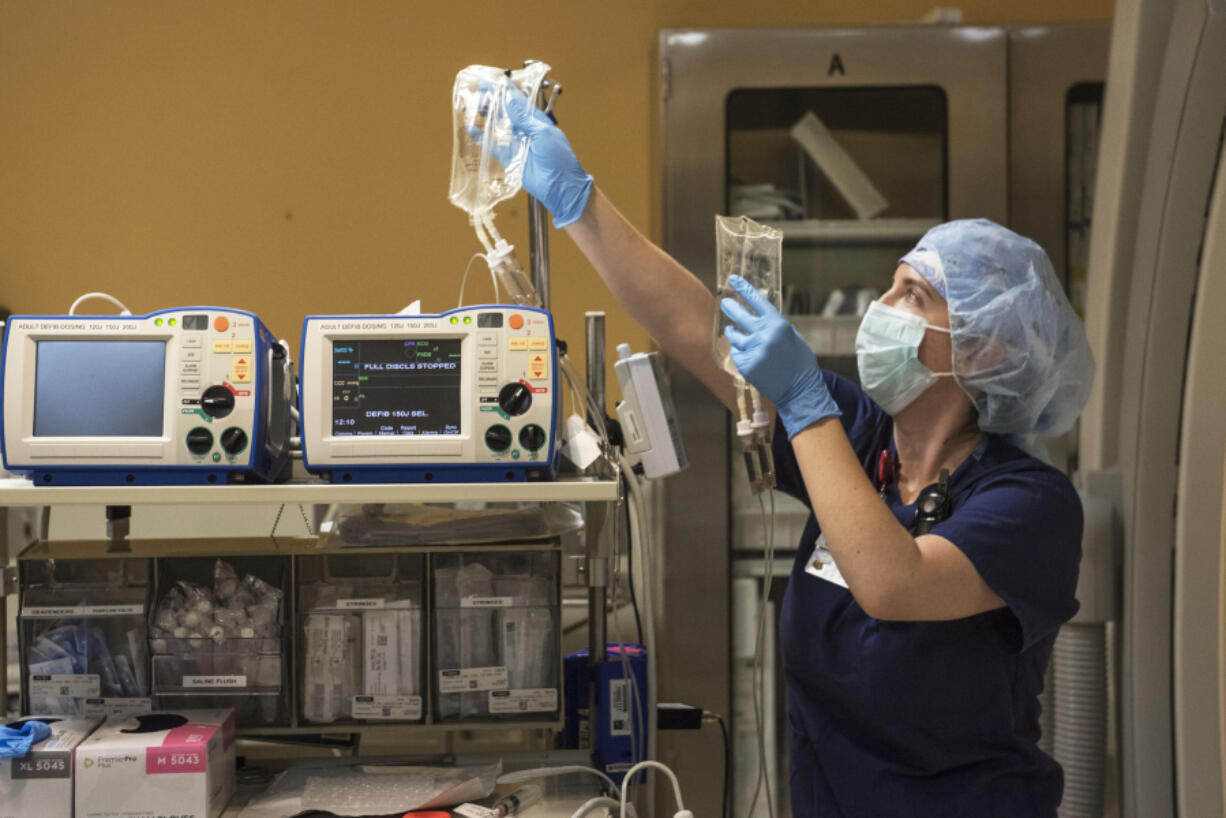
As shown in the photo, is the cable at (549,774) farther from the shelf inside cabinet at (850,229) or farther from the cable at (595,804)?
the shelf inside cabinet at (850,229)

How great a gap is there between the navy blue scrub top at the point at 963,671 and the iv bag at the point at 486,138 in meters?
0.72

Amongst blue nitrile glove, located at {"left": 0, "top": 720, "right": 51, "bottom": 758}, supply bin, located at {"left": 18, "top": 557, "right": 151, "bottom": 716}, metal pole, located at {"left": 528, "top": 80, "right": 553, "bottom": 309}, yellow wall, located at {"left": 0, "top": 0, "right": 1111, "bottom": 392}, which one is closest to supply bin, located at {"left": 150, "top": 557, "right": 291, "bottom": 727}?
supply bin, located at {"left": 18, "top": 557, "right": 151, "bottom": 716}

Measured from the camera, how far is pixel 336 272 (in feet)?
9.70

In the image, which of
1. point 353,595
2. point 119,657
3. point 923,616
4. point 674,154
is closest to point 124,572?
point 119,657

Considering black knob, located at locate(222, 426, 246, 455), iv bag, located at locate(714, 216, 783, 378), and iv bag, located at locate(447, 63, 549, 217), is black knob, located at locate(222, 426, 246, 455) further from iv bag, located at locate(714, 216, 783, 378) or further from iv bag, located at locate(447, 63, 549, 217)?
iv bag, located at locate(714, 216, 783, 378)

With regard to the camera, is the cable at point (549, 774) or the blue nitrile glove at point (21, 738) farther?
the cable at point (549, 774)

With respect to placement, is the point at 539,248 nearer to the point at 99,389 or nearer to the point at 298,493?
the point at 298,493

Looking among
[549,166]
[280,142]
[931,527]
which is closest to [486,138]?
[549,166]

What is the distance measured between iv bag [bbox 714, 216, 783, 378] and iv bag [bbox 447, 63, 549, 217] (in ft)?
1.02

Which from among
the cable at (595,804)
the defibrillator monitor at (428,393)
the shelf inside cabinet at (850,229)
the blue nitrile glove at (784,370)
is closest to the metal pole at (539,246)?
the defibrillator monitor at (428,393)

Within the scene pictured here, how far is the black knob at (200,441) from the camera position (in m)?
1.46

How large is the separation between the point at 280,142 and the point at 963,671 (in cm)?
221

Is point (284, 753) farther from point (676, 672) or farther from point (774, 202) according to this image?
point (774, 202)

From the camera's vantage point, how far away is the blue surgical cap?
1.52 m
